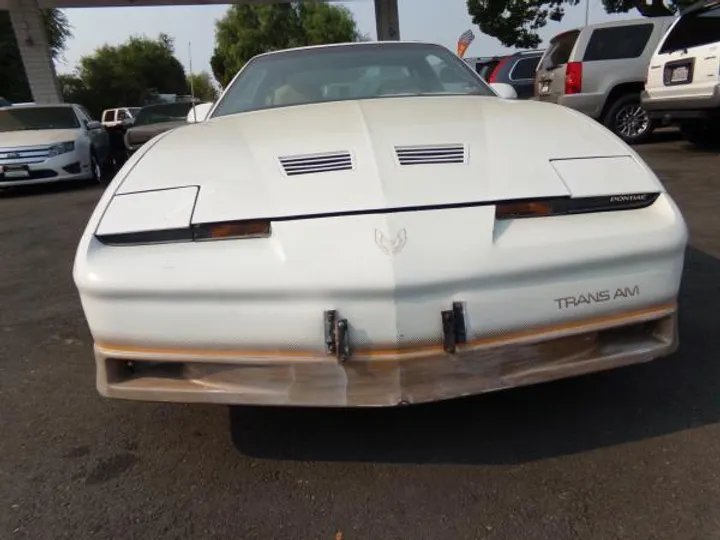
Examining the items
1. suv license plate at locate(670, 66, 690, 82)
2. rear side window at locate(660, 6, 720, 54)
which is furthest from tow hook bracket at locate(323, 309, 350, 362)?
suv license plate at locate(670, 66, 690, 82)

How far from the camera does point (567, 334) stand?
2002mm

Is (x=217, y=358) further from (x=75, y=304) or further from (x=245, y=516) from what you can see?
(x=75, y=304)

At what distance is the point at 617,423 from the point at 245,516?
1.35 meters

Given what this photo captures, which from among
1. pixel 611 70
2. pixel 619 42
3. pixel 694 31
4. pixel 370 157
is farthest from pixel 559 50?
pixel 370 157

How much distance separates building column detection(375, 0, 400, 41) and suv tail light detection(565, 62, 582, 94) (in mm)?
9609

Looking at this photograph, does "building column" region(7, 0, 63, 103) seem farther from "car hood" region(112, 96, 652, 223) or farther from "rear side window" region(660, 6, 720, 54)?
"car hood" region(112, 96, 652, 223)

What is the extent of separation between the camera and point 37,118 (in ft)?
35.6

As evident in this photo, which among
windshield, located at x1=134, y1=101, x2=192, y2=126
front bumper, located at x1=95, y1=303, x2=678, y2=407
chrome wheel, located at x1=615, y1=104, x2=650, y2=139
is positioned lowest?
chrome wheel, located at x1=615, y1=104, x2=650, y2=139

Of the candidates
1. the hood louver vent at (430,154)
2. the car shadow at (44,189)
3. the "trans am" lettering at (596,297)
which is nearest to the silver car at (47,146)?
the car shadow at (44,189)

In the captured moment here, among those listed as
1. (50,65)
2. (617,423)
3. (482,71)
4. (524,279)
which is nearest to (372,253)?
(524,279)

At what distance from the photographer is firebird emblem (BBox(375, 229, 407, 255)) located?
6.12 feet

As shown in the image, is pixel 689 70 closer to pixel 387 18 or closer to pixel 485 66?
pixel 485 66

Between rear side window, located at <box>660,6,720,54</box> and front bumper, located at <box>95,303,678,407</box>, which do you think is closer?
front bumper, located at <box>95,303,678,407</box>

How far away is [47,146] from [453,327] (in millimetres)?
9587
